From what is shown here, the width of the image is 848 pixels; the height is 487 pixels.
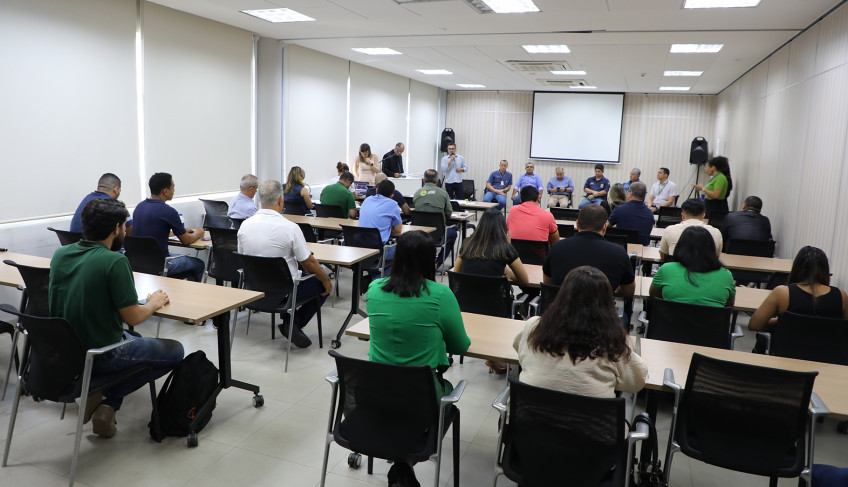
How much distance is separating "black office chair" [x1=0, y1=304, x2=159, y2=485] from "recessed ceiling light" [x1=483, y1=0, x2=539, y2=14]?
4767 millimetres

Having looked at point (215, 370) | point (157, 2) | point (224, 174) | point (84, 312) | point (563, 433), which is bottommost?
point (215, 370)

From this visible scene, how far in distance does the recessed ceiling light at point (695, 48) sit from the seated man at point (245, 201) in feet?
18.6

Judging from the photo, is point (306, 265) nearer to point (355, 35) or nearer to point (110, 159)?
point (110, 159)

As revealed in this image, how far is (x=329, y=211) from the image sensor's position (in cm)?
711

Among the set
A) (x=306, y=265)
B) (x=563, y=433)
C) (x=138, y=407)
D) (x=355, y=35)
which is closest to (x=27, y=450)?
(x=138, y=407)

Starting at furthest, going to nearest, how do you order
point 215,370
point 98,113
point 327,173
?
point 327,173 → point 98,113 → point 215,370

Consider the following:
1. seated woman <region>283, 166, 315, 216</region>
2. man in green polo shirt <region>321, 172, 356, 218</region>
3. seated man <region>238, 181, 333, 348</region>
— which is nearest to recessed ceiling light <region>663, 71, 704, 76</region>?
man in green polo shirt <region>321, 172, 356, 218</region>

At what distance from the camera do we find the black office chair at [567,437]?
1.94 meters

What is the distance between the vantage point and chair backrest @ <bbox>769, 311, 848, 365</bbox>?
3.01 meters

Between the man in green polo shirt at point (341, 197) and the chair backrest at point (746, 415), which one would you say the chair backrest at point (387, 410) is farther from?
the man in green polo shirt at point (341, 197)

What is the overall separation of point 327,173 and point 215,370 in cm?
749

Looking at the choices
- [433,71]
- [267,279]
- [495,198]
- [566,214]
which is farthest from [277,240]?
[495,198]

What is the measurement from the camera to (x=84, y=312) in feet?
8.84

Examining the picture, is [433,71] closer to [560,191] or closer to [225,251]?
[560,191]
